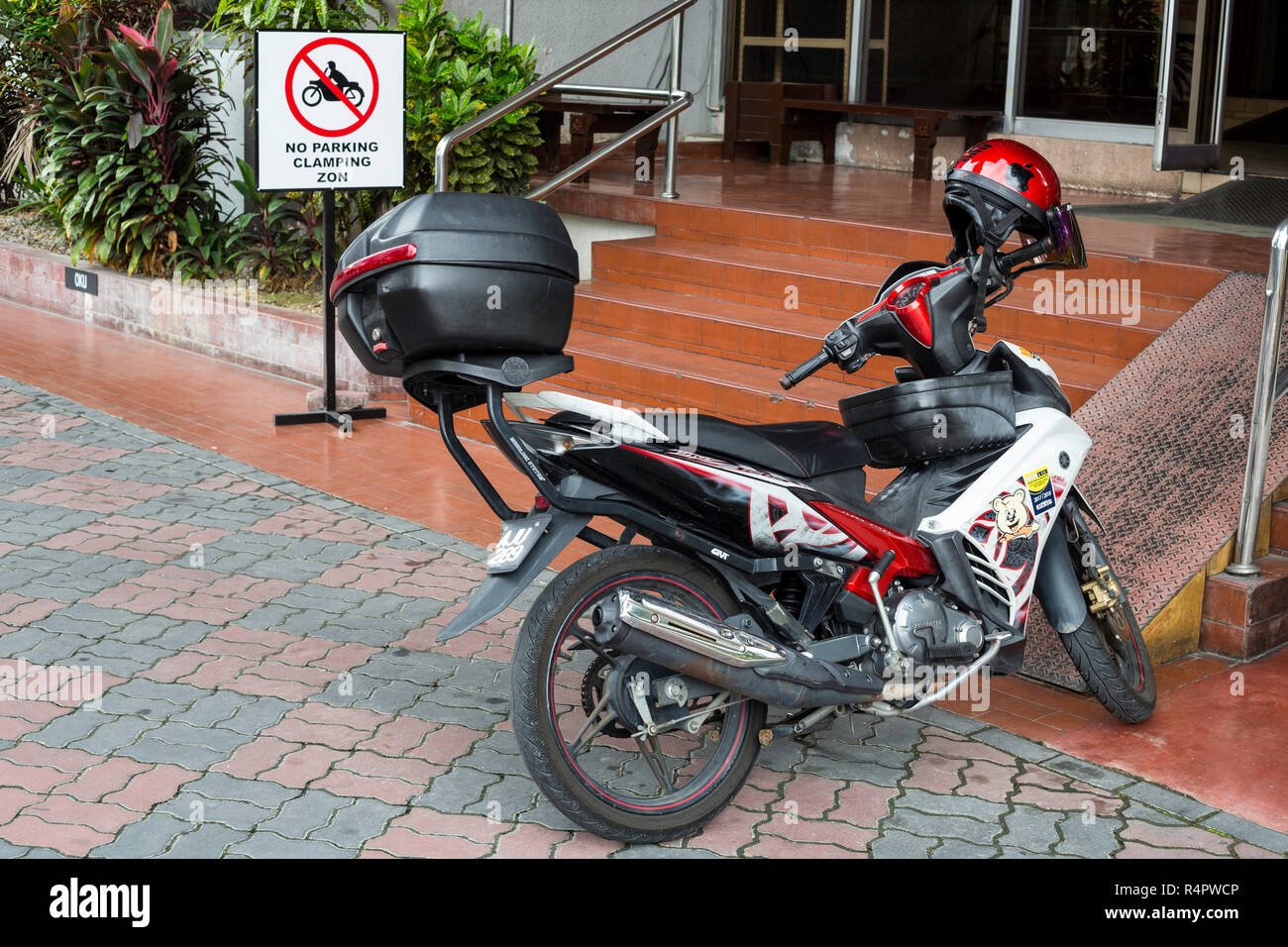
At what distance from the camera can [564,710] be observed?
4.22 m

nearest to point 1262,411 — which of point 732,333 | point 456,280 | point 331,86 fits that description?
point 456,280

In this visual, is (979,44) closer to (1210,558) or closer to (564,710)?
(1210,558)

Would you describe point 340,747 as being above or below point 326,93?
below

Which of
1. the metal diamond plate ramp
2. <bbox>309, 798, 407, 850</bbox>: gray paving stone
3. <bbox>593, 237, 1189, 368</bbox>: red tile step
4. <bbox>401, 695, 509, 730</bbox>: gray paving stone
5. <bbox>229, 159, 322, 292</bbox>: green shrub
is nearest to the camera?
<bbox>309, 798, 407, 850</bbox>: gray paving stone

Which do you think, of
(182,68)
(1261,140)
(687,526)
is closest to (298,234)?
(182,68)

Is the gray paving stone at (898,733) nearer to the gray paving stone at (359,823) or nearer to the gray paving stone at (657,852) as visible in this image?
the gray paving stone at (657,852)

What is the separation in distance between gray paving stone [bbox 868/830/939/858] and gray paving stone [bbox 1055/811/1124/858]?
33 cm

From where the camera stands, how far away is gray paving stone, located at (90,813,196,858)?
3.37 m

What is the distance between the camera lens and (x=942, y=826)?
144 inches

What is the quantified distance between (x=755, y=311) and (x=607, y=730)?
4.20 metres

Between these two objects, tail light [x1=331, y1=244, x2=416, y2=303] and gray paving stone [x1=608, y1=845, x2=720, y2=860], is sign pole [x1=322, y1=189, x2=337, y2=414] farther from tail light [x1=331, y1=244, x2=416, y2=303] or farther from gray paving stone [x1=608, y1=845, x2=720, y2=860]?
gray paving stone [x1=608, y1=845, x2=720, y2=860]

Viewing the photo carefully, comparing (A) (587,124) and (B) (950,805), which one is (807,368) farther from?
(A) (587,124)

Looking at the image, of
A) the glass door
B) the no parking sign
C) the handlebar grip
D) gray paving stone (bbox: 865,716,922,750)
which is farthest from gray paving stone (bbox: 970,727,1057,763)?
the glass door

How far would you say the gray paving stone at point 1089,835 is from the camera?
3535mm
